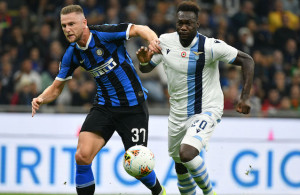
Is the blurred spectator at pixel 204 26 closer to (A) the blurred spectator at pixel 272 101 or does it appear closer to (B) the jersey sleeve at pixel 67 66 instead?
(A) the blurred spectator at pixel 272 101

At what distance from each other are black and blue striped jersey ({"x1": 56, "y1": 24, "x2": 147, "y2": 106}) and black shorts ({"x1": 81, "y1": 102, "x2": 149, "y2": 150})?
0.08 metres

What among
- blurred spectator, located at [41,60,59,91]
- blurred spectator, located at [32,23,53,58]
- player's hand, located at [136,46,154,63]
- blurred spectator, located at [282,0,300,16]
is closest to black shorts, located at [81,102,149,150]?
player's hand, located at [136,46,154,63]

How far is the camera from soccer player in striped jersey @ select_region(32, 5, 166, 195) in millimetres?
6832

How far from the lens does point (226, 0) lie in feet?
48.0

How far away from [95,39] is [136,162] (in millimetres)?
1488

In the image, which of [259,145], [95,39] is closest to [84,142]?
[95,39]

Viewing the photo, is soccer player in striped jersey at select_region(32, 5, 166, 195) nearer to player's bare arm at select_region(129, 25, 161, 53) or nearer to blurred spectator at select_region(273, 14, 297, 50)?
player's bare arm at select_region(129, 25, 161, 53)

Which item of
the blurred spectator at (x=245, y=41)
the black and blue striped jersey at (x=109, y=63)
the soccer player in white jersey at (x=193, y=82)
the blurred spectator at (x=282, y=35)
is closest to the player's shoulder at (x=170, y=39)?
the soccer player in white jersey at (x=193, y=82)

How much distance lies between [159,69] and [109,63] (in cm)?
502

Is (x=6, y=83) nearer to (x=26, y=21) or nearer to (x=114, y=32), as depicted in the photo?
(x=26, y=21)

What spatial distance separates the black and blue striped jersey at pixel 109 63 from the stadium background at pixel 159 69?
3.30m

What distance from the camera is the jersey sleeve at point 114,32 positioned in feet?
22.5

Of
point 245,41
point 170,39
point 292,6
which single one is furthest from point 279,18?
point 170,39

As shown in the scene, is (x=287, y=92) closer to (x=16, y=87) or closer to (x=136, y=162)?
(x=16, y=87)
